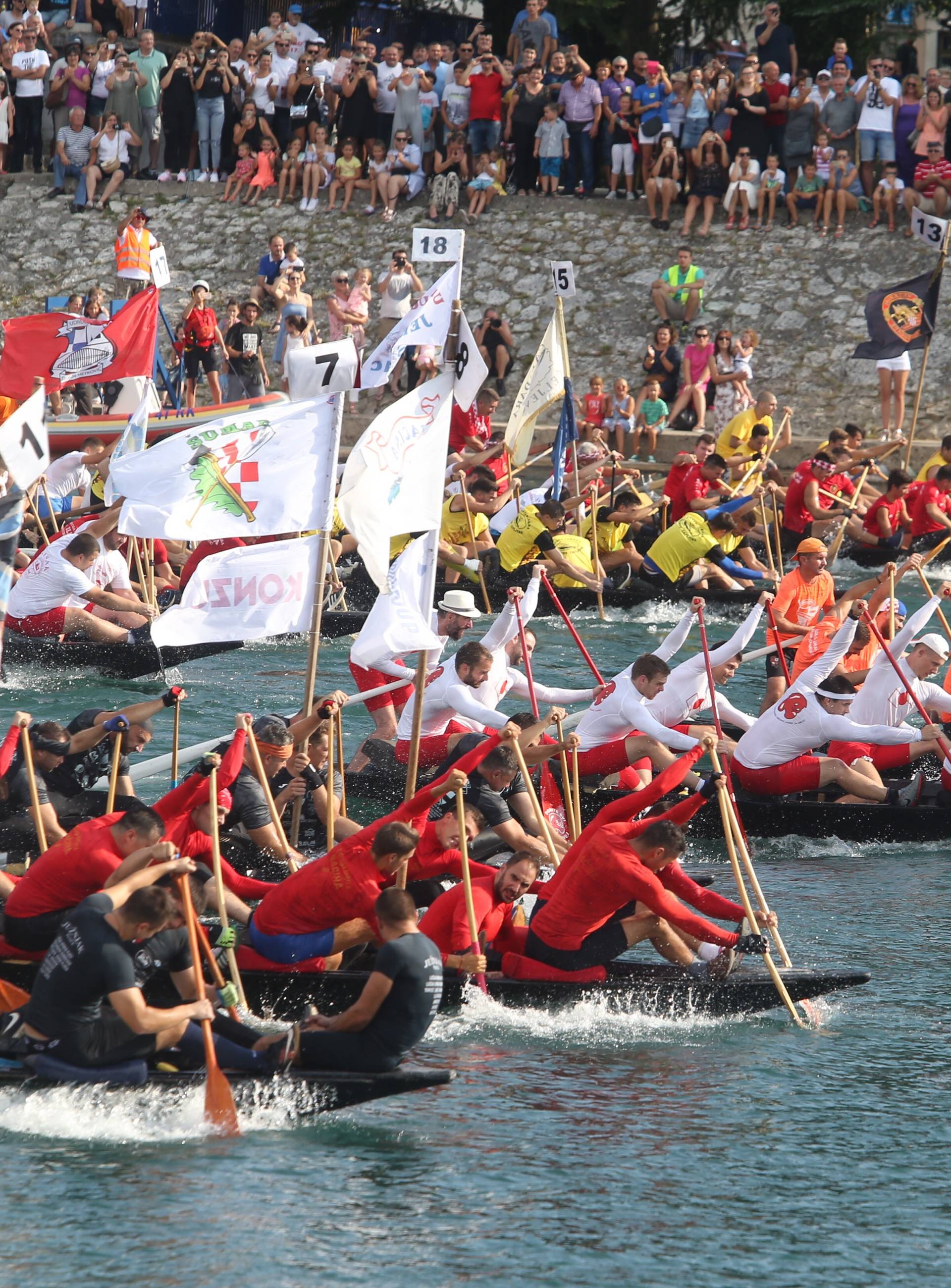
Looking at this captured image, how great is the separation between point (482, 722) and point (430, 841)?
2.59 metres

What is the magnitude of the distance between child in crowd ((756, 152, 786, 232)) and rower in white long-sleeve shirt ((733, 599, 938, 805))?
593 inches

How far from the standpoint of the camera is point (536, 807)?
10.9 metres

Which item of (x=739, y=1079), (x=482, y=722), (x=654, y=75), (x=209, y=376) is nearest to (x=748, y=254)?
(x=654, y=75)

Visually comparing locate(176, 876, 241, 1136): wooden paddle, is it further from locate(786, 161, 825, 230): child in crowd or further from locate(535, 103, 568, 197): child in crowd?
locate(786, 161, 825, 230): child in crowd

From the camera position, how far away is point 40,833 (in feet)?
33.6

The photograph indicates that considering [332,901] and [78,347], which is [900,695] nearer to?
[332,901]

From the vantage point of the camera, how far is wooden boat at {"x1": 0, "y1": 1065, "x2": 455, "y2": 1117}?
8.04 meters

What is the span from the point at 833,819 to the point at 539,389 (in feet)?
23.0

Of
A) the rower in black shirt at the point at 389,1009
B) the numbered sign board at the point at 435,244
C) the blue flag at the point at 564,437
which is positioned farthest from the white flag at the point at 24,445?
the blue flag at the point at 564,437

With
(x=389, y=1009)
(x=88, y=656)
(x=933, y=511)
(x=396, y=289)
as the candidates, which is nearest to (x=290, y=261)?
(x=396, y=289)

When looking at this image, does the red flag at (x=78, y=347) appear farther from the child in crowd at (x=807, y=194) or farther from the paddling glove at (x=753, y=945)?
the child in crowd at (x=807, y=194)

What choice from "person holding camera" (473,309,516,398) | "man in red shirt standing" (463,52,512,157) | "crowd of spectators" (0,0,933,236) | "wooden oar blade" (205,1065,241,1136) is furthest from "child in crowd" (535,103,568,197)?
"wooden oar blade" (205,1065,241,1136)

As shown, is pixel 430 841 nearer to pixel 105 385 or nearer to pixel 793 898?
pixel 793 898

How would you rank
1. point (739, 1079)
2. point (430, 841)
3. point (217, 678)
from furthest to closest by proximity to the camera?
1. point (217, 678)
2. point (430, 841)
3. point (739, 1079)
